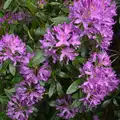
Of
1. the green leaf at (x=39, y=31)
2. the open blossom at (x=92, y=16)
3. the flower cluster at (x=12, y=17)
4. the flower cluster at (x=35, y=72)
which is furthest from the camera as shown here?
the flower cluster at (x=12, y=17)

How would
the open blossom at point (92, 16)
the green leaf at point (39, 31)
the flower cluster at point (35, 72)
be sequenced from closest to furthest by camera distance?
the open blossom at point (92, 16)
the flower cluster at point (35, 72)
the green leaf at point (39, 31)

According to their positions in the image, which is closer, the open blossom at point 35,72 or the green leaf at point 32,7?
the open blossom at point 35,72

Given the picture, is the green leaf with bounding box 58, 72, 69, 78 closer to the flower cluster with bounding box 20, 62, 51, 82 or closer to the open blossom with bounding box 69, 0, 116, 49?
the flower cluster with bounding box 20, 62, 51, 82

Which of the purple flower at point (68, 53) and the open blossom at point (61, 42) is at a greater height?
the open blossom at point (61, 42)

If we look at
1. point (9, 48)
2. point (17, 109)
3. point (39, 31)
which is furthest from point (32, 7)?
point (17, 109)

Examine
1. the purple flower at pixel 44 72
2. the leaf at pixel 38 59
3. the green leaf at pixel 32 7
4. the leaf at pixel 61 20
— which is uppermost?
the green leaf at pixel 32 7

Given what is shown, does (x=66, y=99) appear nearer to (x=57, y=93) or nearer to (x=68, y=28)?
(x=57, y=93)

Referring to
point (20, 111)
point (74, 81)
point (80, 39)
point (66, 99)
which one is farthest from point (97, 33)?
point (20, 111)

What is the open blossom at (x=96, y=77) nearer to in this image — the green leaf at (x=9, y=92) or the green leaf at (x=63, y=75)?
the green leaf at (x=63, y=75)

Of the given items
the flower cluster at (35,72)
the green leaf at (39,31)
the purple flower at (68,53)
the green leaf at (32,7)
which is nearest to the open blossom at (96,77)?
the purple flower at (68,53)
